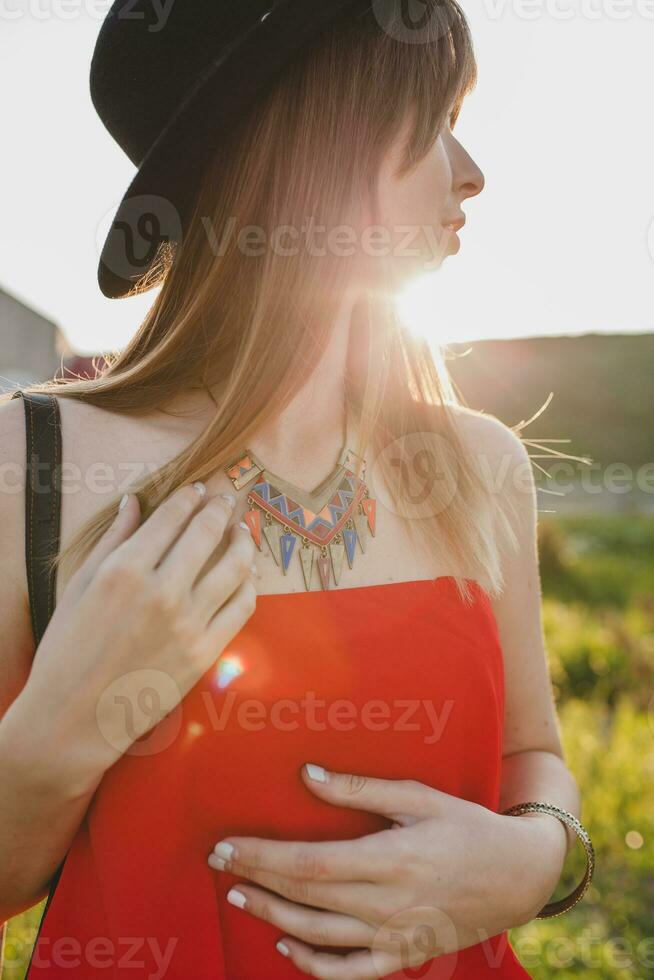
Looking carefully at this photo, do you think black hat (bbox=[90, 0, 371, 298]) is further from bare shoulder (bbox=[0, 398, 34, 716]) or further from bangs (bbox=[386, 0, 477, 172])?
bare shoulder (bbox=[0, 398, 34, 716])

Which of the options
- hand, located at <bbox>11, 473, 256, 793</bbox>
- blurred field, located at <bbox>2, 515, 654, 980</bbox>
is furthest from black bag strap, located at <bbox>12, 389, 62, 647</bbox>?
blurred field, located at <bbox>2, 515, 654, 980</bbox>

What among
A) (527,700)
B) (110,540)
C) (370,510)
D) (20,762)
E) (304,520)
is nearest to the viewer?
(20,762)

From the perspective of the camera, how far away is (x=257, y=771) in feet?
4.29

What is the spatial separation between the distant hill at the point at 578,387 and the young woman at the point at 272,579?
28.8m

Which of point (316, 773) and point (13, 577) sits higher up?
point (13, 577)

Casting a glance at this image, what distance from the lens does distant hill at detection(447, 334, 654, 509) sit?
32156mm

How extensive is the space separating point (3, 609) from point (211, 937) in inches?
26.5

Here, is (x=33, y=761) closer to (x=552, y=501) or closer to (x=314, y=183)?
(x=314, y=183)

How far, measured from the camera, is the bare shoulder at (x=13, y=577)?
48.9 inches

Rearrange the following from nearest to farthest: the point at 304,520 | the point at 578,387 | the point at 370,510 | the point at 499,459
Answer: the point at 304,520, the point at 370,510, the point at 499,459, the point at 578,387

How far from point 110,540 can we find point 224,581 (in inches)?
7.9

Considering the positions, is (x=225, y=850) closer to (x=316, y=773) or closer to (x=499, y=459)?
(x=316, y=773)

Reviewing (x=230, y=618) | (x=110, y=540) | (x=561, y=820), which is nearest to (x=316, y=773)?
(x=230, y=618)

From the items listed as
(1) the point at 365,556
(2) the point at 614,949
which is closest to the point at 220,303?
(1) the point at 365,556
